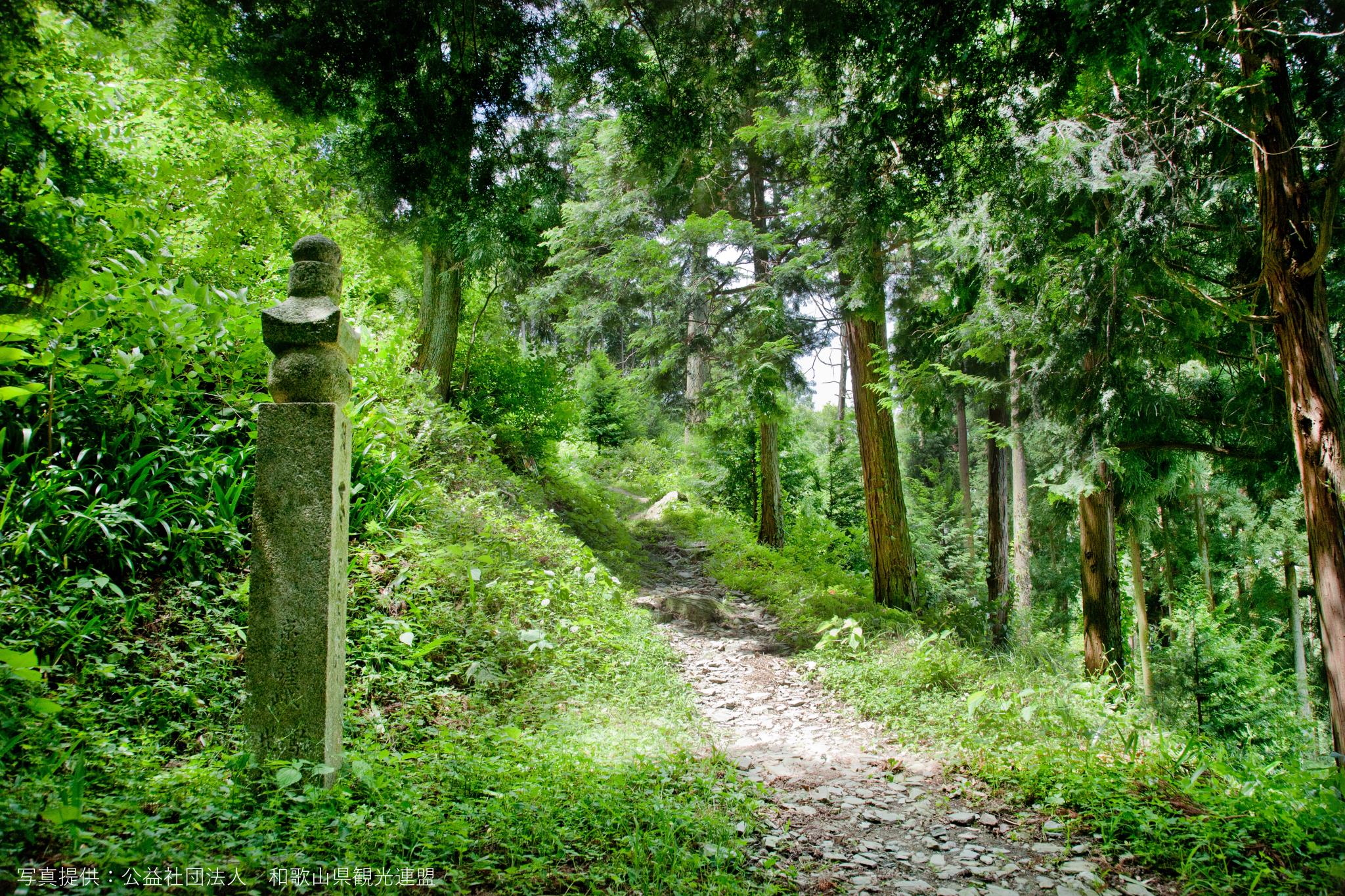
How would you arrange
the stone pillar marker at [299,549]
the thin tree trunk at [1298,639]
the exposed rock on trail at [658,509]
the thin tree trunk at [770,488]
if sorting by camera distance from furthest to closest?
1. the thin tree trunk at [1298,639]
2. the exposed rock on trail at [658,509]
3. the thin tree trunk at [770,488]
4. the stone pillar marker at [299,549]

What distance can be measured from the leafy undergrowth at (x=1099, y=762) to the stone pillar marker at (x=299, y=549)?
373 cm

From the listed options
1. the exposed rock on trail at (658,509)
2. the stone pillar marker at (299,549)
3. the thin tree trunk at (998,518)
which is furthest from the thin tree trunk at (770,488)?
the stone pillar marker at (299,549)

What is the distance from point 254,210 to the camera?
6.56 meters

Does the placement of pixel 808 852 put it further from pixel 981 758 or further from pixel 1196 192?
pixel 1196 192

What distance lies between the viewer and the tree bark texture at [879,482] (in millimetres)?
7922

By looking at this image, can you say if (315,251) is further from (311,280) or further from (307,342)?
(307,342)

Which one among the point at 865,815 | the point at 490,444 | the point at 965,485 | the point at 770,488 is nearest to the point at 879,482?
the point at 770,488

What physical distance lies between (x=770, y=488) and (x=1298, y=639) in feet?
63.1

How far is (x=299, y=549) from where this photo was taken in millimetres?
2740

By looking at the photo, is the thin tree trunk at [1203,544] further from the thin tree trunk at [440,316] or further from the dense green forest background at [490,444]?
the thin tree trunk at [440,316]

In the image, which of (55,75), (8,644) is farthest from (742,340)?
(8,644)

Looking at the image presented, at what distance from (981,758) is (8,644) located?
5126mm

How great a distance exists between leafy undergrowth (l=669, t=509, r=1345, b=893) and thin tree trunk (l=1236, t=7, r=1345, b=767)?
4.04 ft

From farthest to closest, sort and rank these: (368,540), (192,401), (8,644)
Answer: (368,540), (192,401), (8,644)
